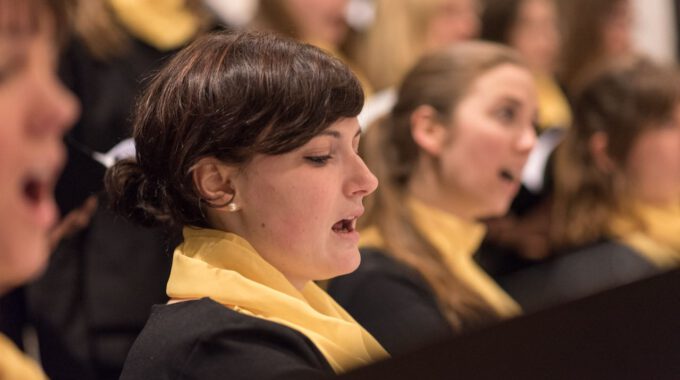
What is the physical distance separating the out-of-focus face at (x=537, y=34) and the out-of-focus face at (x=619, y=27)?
14 centimetres

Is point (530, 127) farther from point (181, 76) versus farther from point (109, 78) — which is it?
point (181, 76)

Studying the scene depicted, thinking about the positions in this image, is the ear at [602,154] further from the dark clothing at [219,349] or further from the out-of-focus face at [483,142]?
the dark clothing at [219,349]

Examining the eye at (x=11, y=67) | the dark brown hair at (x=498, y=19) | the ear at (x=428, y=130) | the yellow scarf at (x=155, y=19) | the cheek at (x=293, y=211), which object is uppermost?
the eye at (x=11, y=67)

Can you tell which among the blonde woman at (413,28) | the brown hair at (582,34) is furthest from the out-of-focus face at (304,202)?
the brown hair at (582,34)

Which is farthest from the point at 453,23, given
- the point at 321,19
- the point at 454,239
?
the point at 454,239

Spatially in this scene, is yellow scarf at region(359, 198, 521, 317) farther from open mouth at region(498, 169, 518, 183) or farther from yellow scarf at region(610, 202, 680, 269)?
yellow scarf at region(610, 202, 680, 269)

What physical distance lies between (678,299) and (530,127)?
14.1 inches

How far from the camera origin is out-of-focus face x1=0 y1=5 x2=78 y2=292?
3.23ft

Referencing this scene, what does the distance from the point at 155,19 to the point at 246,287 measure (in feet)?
1.88

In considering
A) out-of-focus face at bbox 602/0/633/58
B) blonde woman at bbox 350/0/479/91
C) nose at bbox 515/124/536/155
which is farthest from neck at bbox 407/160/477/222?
out-of-focus face at bbox 602/0/633/58

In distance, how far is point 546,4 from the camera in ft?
9.25

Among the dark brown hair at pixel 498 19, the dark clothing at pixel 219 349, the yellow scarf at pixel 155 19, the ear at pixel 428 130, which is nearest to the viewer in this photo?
the dark clothing at pixel 219 349

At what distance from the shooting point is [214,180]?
1150 millimetres

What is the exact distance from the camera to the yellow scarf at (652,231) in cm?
206
